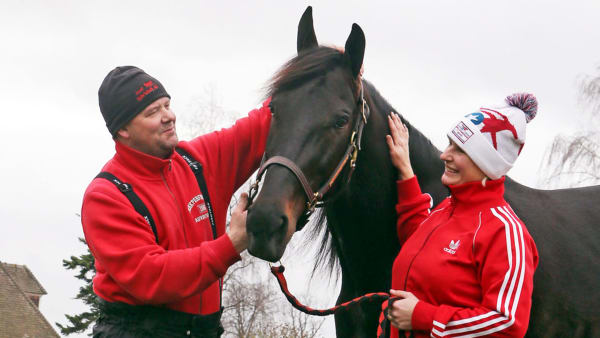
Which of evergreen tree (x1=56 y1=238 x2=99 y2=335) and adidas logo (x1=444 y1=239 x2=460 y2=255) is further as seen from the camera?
evergreen tree (x1=56 y1=238 x2=99 y2=335)

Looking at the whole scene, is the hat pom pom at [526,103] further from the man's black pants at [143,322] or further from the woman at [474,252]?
the man's black pants at [143,322]

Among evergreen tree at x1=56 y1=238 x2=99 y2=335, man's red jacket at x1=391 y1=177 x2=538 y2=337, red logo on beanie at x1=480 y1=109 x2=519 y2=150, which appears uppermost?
red logo on beanie at x1=480 y1=109 x2=519 y2=150

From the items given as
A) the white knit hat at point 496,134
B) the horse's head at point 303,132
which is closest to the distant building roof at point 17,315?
the horse's head at point 303,132

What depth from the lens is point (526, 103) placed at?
10.1 feet

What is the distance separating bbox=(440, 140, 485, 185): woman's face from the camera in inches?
120

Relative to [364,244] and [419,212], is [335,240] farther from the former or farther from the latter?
[419,212]

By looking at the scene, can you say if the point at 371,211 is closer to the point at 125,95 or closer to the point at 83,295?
the point at 125,95

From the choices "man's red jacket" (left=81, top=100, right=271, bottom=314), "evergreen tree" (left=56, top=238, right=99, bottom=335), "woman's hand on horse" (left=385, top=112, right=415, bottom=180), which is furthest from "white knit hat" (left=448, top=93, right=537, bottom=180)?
"evergreen tree" (left=56, top=238, right=99, bottom=335)

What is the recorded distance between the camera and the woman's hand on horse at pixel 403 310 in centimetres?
288

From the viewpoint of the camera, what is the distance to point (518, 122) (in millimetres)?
3033

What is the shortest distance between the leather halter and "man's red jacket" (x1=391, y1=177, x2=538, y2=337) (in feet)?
1.59

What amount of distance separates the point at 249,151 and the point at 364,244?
933mm

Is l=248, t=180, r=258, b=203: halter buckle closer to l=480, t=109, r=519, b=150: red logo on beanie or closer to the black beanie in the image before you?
the black beanie

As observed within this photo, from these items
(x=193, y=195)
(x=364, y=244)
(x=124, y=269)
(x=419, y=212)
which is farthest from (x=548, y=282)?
(x=124, y=269)
